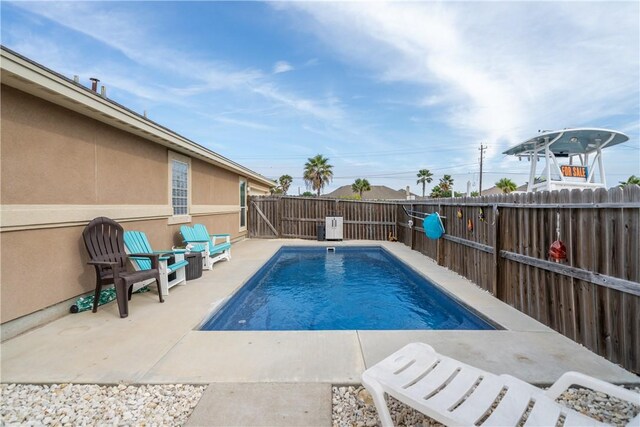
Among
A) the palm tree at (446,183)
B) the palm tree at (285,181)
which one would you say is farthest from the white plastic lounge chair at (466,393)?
the palm tree at (285,181)

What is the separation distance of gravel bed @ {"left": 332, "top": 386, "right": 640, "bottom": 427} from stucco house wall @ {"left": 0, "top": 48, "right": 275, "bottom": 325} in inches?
145

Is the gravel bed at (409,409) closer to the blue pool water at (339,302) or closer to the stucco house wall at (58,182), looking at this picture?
the blue pool water at (339,302)

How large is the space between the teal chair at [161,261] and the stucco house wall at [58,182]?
43 centimetres

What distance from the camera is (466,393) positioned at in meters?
1.92

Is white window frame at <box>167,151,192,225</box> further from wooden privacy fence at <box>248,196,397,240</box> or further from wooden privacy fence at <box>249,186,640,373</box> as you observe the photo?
wooden privacy fence at <box>249,186,640,373</box>

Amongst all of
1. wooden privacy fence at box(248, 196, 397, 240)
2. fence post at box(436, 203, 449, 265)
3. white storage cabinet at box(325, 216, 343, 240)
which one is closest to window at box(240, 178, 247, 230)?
wooden privacy fence at box(248, 196, 397, 240)

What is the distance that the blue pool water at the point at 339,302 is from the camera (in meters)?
4.45

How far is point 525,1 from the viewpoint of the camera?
5582mm

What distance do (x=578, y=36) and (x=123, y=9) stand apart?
8.94 m

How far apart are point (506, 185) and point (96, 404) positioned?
35.9 metres

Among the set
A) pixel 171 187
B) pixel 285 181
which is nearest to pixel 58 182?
pixel 171 187

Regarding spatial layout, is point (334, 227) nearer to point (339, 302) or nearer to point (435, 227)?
point (435, 227)

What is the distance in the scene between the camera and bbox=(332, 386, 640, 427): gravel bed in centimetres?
203

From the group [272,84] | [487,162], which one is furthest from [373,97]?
[487,162]
